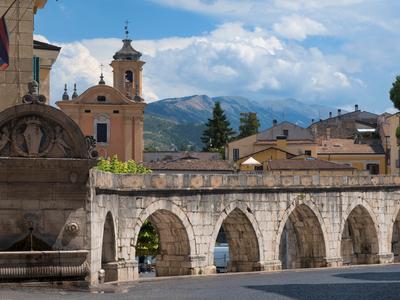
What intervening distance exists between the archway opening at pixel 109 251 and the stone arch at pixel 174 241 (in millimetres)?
3289

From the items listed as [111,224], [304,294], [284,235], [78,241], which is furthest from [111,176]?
[284,235]

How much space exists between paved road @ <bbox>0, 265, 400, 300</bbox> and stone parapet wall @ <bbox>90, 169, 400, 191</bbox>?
326cm

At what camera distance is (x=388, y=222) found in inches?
1805

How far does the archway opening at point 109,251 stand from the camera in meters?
31.0

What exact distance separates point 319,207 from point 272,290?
16063 mm

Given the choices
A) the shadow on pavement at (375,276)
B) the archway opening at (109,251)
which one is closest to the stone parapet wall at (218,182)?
the archway opening at (109,251)

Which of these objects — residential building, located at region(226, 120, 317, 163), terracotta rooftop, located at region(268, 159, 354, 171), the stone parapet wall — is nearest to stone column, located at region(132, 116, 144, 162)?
residential building, located at region(226, 120, 317, 163)

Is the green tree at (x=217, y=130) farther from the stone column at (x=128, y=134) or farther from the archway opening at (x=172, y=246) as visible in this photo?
the archway opening at (x=172, y=246)

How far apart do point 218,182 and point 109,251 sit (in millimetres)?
6314

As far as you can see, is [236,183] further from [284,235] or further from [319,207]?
[284,235]

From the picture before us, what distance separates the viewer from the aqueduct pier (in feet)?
104

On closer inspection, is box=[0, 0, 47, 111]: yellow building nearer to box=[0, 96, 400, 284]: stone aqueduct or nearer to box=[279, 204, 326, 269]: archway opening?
box=[0, 96, 400, 284]: stone aqueduct

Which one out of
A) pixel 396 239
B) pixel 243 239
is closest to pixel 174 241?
pixel 243 239

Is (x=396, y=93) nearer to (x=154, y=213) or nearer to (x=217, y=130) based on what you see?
(x=154, y=213)
